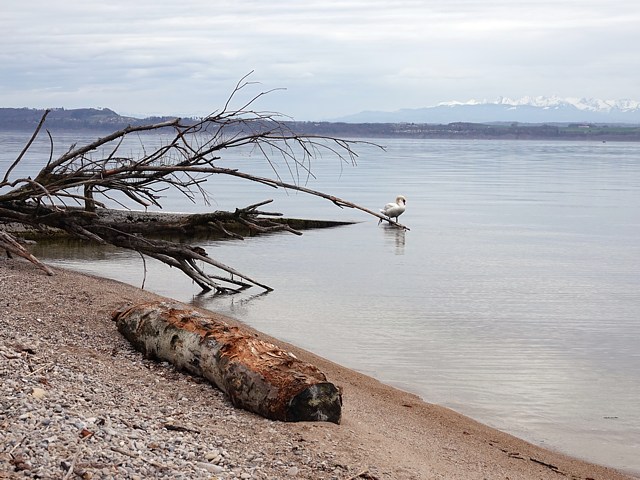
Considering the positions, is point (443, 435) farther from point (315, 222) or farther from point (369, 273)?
point (315, 222)

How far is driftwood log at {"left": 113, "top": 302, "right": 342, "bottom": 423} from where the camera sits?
20.1ft

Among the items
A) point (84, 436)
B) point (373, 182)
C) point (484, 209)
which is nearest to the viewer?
point (84, 436)

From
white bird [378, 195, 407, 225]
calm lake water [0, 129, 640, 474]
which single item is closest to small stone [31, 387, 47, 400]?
calm lake water [0, 129, 640, 474]

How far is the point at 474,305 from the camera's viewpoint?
44.3 ft

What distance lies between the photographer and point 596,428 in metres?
8.28

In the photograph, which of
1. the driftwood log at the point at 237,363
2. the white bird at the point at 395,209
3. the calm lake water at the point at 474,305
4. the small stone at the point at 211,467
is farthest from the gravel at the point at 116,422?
the white bird at the point at 395,209

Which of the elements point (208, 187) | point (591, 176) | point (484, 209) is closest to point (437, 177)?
point (591, 176)

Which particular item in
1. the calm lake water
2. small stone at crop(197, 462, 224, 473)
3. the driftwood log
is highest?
the driftwood log

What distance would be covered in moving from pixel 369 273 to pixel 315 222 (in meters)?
5.17

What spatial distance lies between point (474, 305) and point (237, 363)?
24.9 feet

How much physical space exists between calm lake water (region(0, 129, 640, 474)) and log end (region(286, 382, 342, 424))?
7.92ft

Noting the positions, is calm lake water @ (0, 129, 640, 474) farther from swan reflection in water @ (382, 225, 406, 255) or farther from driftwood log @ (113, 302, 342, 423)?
driftwood log @ (113, 302, 342, 423)

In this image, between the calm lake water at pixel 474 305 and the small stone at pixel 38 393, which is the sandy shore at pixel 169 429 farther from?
the calm lake water at pixel 474 305

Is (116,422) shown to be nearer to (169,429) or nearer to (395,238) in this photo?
(169,429)
